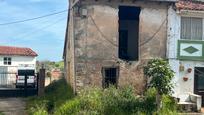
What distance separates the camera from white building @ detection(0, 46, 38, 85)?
5000cm

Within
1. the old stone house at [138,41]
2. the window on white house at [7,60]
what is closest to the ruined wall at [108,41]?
the old stone house at [138,41]

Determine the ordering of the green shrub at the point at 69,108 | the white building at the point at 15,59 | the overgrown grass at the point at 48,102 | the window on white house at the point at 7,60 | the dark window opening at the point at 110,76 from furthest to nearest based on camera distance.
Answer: the window on white house at the point at 7,60 < the white building at the point at 15,59 < the dark window opening at the point at 110,76 < the overgrown grass at the point at 48,102 < the green shrub at the point at 69,108

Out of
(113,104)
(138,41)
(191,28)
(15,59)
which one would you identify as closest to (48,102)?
(113,104)

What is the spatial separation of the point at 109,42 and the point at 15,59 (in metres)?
30.2

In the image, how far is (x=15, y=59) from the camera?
5084 cm

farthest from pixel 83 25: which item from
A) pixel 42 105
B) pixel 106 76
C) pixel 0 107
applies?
pixel 0 107

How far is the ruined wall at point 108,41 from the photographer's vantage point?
22.2m

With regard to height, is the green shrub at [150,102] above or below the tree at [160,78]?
below

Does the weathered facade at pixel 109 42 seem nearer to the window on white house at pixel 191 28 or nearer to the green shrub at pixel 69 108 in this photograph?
the window on white house at pixel 191 28

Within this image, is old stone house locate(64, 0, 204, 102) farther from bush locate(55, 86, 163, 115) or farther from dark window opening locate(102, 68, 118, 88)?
bush locate(55, 86, 163, 115)

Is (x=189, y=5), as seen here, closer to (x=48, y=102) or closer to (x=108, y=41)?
(x=108, y=41)

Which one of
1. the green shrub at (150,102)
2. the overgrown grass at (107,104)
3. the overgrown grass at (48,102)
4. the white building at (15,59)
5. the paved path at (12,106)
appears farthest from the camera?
the white building at (15,59)

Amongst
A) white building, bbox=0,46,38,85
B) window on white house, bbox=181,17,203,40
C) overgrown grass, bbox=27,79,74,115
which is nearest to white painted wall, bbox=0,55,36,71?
white building, bbox=0,46,38,85

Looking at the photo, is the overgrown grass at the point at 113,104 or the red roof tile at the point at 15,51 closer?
the overgrown grass at the point at 113,104
